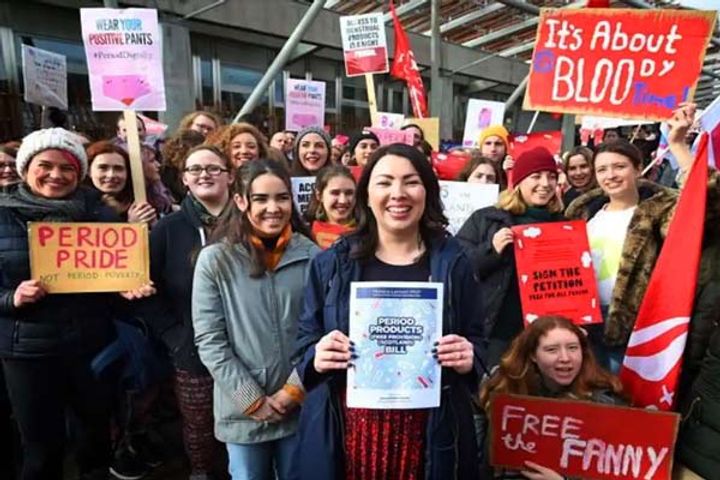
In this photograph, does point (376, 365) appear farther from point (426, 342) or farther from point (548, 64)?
point (548, 64)

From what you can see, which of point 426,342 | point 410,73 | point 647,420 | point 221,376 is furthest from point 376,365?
point 410,73

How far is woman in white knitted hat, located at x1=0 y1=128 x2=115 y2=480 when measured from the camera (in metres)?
2.37

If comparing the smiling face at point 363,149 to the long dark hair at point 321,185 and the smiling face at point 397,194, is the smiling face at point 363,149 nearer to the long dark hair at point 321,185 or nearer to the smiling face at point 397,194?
the long dark hair at point 321,185

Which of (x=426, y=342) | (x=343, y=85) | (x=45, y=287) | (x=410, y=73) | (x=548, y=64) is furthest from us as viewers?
(x=343, y=85)

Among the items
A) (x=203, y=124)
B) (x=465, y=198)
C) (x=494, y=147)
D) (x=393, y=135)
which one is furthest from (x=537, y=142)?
(x=203, y=124)

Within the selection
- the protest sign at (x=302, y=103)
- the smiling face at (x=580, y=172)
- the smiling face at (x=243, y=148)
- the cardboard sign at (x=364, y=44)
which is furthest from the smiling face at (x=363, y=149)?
the cardboard sign at (x=364, y=44)

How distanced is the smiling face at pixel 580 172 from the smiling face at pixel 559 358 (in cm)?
285

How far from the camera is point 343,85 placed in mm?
13414

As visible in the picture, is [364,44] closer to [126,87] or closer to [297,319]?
[126,87]

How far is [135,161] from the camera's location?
120 inches

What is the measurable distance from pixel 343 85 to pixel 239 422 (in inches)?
479

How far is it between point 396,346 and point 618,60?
229 centimetres

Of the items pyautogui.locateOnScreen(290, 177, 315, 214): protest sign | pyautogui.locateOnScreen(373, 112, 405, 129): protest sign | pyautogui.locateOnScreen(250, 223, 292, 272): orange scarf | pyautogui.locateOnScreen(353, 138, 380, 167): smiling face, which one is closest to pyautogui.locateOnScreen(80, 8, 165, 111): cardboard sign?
pyautogui.locateOnScreen(290, 177, 315, 214): protest sign

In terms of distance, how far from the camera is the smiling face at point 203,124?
14.8ft
